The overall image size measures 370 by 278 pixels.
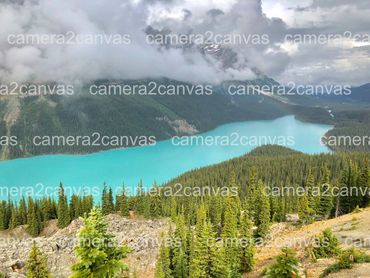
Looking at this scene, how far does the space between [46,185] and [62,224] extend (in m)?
120

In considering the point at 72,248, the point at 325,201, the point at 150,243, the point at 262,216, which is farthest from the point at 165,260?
the point at 325,201

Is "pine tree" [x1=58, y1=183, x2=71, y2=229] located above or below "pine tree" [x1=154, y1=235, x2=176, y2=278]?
above

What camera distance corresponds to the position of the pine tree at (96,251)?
659 inches

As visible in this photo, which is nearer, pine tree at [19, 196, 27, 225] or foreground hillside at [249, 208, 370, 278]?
foreground hillside at [249, 208, 370, 278]

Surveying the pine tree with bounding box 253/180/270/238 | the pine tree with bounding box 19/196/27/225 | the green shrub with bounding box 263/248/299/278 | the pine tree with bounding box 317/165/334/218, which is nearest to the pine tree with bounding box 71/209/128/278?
the green shrub with bounding box 263/248/299/278

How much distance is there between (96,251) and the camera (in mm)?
16719

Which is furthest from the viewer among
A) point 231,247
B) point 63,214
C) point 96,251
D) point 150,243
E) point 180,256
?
point 63,214

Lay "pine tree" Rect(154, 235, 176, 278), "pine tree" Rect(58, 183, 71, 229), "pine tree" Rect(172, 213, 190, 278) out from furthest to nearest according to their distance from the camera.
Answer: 1. "pine tree" Rect(58, 183, 71, 229)
2. "pine tree" Rect(172, 213, 190, 278)
3. "pine tree" Rect(154, 235, 176, 278)

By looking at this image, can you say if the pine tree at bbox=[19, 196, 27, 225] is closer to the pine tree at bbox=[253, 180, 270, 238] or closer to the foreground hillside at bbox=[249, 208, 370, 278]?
the pine tree at bbox=[253, 180, 270, 238]

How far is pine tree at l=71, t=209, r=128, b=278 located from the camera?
16734 millimetres

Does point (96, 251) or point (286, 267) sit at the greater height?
point (96, 251)

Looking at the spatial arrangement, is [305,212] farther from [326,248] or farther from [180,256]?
[326,248]

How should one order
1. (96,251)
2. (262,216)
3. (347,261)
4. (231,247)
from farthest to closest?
1. (262,216)
2. (231,247)
3. (347,261)
4. (96,251)

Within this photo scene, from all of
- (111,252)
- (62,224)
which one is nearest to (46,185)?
(62,224)
